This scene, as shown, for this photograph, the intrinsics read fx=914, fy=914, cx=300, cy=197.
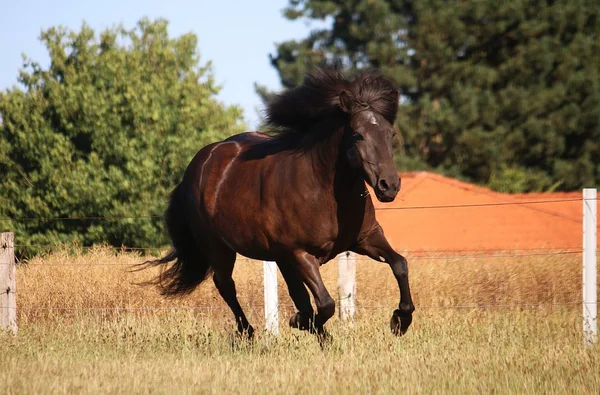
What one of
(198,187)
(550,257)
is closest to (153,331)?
(198,187)

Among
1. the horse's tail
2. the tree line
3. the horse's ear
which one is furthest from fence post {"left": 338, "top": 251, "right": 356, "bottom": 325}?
the tree line

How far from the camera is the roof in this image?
24.5m

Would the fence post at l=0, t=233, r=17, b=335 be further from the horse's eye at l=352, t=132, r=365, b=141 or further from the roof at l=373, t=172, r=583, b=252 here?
the roof at l=373, t=172, r=583, b=252

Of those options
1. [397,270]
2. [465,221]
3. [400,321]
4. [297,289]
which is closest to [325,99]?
[397,270]

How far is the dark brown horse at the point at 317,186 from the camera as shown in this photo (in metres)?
7.30

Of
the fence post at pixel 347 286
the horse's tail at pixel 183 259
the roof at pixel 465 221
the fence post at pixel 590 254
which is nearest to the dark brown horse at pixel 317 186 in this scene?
the horse's tail at pixel 183 259

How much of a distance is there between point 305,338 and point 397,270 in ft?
4.13

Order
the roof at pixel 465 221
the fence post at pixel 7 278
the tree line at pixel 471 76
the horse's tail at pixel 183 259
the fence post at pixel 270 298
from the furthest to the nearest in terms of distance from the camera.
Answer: the tree line at pixel 471 76
the roof at pixel 465 221
the fence post at pixel 7 278
the horse's tail at pixel 183 259
the fence post at pixel 270 298

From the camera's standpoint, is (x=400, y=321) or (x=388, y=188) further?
(x=400, y=321)

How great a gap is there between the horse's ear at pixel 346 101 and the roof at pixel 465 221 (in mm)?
16212

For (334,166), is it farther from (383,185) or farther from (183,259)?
(183,259)

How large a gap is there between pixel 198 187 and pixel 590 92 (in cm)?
3211

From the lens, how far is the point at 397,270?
7.67 m

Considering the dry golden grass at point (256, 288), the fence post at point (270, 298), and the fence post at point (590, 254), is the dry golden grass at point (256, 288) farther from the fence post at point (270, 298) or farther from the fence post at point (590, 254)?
the fence post at point (590, 254)
